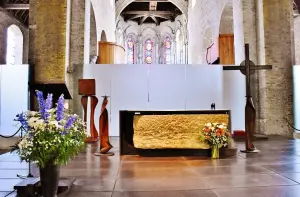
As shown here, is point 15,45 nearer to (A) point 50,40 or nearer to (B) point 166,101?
(A) point 50,40

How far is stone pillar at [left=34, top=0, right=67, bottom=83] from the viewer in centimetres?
868

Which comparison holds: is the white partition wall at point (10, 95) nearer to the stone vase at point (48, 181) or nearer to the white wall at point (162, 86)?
the white wall at point (162, 86)

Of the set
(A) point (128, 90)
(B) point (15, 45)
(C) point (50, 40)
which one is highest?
(B) point (15, 45)

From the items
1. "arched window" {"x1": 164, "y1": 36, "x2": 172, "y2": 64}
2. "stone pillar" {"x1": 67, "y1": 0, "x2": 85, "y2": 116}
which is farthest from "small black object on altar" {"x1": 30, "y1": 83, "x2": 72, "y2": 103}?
"arched window" {"x1": 164, "y1": 36, "x2": 172, "y2": 64}

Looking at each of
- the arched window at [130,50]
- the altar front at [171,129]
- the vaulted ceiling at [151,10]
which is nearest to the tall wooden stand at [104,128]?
the altar front at [171,129]

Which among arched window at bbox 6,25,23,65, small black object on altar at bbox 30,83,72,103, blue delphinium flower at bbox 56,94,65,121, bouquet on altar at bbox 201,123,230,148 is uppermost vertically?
arched window at bbox 6,25,23,65

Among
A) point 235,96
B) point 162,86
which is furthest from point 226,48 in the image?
point 162,86

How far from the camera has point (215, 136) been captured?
4660 mm

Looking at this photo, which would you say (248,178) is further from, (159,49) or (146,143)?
(159,49)

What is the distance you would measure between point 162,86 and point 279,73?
350 cm

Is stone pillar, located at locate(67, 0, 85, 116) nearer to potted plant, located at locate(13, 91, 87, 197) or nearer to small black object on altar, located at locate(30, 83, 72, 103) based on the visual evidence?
small black object on altar, located at locate(30, 83, 72, 103)

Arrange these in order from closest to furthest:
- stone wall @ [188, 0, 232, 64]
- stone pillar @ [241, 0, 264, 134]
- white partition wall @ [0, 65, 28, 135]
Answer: white partition wall @ [0, 65, 28, 135], stone pillar @ [241, 0, 264, 134], stone wall @ [188, 0, 232, 64]

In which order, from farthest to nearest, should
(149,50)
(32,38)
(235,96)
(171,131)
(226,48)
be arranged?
1. (149,50)
2. (226,48)
3. (235,96)
4. (32,38)
5. (171,131)

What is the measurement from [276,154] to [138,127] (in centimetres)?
232
